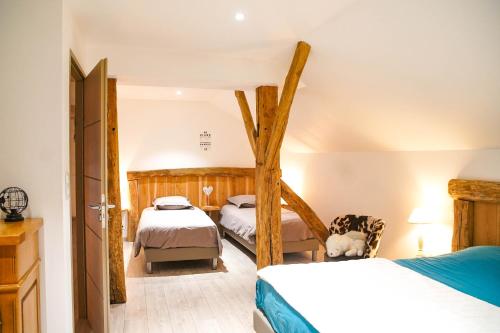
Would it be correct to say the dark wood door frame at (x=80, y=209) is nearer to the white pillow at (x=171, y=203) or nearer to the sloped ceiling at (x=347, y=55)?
the sloped ceiling at (x=347, y=55)

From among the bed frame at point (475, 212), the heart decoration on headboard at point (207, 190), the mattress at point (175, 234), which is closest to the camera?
the bed frame at point (475, 212)

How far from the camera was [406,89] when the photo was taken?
118 inches

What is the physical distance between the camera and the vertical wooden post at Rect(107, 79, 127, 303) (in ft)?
11.6

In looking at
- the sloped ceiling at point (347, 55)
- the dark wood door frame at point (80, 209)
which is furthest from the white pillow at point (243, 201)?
Answer: the dark wood door frame at point (80, 209)

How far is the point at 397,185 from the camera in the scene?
409cm

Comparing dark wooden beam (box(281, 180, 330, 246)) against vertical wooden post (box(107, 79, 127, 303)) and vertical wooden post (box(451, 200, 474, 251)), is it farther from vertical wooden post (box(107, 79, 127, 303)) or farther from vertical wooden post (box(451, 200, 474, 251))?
vertical wooden post (box(107, 79, 127, 303))

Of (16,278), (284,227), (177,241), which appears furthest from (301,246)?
(16,278)

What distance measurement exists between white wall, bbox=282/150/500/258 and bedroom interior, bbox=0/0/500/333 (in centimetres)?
2

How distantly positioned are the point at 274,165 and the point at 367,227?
125 centimetres

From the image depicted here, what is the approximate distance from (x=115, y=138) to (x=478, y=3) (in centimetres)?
291

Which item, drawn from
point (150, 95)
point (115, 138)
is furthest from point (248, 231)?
point (150, 95)

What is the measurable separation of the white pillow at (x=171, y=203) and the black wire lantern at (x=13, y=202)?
3.68 metres

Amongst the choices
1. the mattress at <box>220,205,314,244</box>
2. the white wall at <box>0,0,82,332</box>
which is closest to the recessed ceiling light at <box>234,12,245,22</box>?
the white wall at <box>0,0,82,332</box>

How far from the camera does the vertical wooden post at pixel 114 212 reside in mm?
3543
